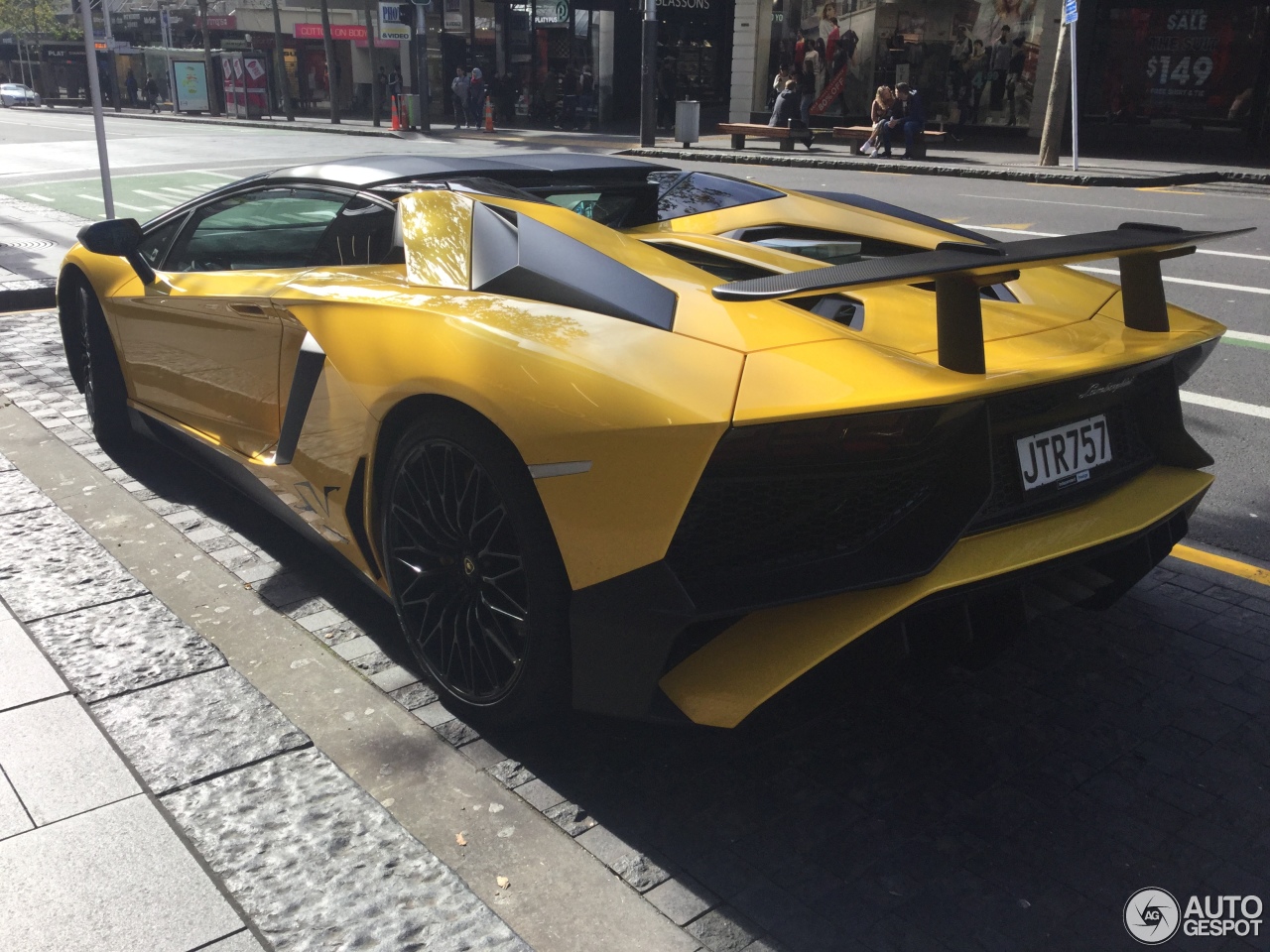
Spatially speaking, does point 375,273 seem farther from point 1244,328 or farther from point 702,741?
point 1244,328

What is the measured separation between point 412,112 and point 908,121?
59.2ft

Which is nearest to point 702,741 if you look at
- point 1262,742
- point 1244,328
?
point 1262,742

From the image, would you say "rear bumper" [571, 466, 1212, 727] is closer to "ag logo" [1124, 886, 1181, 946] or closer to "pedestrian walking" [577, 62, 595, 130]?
"ag logo" [1124, 886, 1181, 946]

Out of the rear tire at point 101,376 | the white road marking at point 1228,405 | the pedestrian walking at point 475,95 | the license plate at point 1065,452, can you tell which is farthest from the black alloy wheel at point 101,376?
the pedestrian walking at point 475,95

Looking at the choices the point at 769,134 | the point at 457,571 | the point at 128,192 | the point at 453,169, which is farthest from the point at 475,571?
Result: the point at 769,134

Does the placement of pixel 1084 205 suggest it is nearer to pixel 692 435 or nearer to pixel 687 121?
pixel 687 121

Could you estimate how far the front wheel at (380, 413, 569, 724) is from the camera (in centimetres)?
246

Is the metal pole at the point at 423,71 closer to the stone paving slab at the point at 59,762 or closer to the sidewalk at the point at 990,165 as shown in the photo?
the sidewalk at the point at 990,165

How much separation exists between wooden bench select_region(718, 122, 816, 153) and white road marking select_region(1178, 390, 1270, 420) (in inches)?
756

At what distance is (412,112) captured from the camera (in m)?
34.5

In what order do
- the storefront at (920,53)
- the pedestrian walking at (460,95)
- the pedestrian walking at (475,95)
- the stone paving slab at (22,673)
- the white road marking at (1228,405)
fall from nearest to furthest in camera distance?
1. the stone paving slab at (22,673)
2. the white road marking at (1228,405)
3. the storefront at (920,53)
4. the pedestrian walking at (475,95)
5. the pedestrian walking at (460,95)

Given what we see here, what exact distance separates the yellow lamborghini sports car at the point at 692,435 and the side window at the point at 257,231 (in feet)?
0.30

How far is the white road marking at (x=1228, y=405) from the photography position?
557 cm

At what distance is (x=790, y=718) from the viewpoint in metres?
2.88
